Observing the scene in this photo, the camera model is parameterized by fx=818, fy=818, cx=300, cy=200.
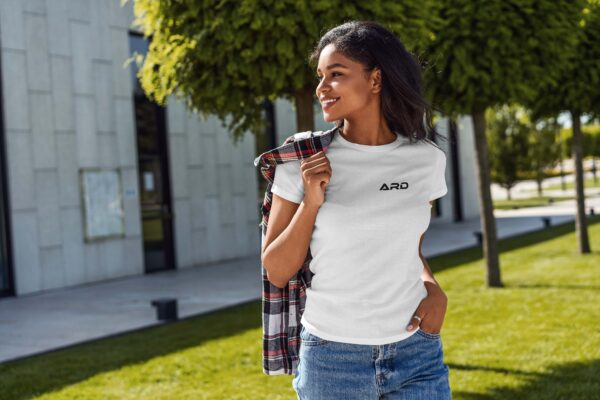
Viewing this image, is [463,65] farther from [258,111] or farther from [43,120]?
[43,120]

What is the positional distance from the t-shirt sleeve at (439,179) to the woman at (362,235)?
0.01 m

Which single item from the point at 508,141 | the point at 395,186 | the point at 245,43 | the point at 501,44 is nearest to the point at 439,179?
the point at 395,186

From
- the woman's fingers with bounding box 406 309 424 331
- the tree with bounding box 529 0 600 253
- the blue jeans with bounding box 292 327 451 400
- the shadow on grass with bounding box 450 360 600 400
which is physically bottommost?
the shadow on grass with bounding box 450 360 600 400

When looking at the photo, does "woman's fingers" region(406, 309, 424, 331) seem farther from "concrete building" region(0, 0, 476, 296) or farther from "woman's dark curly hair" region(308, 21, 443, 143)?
"concrete building" region(0, 0, 476, 296)

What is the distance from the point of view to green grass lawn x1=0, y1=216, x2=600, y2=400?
19.6 ft

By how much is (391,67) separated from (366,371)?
2.94ft

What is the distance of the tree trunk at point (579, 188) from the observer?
12906 millimetres

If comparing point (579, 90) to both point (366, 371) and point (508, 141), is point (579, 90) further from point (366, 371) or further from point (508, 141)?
point (508, 141)

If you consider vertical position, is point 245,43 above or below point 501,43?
below

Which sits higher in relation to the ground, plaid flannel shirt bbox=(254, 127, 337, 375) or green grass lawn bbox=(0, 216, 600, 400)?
plaid flannel shirt bbox=(254, 127, 337, 375)

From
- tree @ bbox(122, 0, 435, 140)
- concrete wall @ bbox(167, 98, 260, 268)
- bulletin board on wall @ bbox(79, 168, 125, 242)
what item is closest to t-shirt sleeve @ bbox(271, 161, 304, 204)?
tree @ bbox(122, 0, 435, 140)

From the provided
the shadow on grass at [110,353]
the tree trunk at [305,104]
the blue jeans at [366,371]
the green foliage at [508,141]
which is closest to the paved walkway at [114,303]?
the shadow on grass at [110,353]

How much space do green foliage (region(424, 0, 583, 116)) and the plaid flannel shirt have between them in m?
6.49

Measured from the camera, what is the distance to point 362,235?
235 cm
